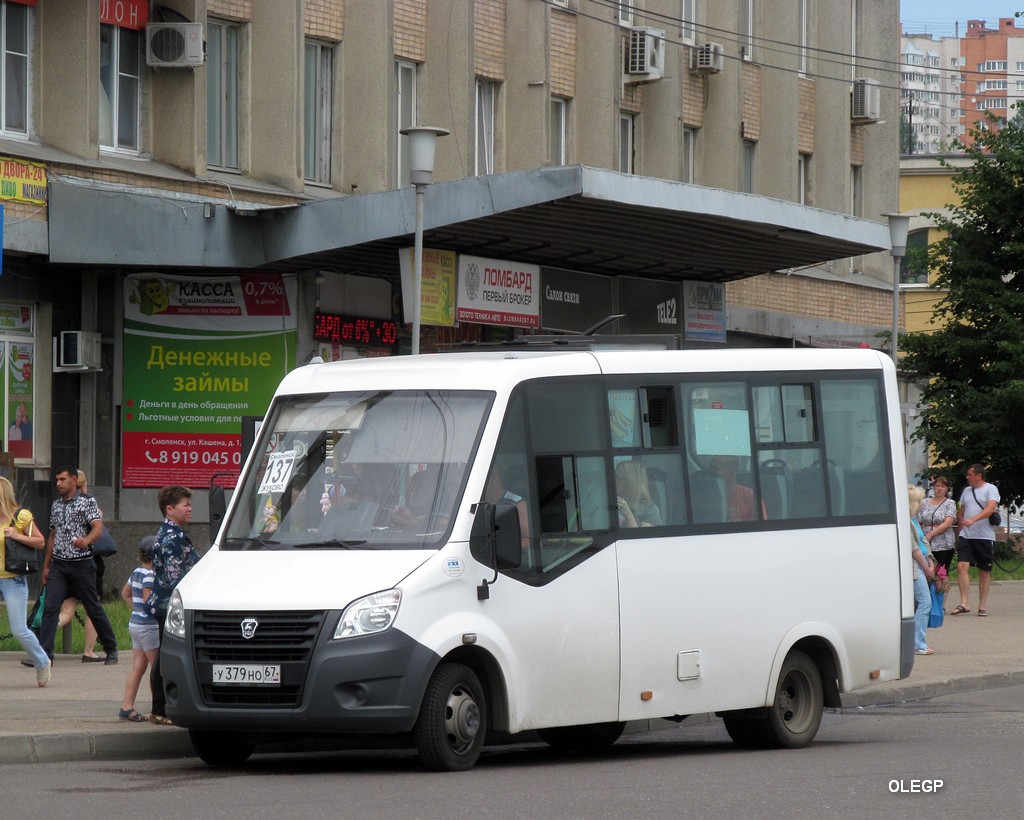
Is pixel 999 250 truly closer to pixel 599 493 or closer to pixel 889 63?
pixel 889 63

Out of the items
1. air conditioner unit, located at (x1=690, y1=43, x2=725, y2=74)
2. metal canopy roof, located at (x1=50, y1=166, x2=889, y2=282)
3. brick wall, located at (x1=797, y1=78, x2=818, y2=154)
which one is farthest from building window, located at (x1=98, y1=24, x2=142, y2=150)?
brick wall, located at (x1=797, y1=78, x2=818, y2=154)

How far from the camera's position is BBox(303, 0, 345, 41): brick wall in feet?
84.4

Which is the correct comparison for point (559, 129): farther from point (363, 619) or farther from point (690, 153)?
point (363, 619)

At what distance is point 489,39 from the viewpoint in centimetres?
2883

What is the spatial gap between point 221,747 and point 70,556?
5089 millimetres

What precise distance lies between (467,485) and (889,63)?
101ft

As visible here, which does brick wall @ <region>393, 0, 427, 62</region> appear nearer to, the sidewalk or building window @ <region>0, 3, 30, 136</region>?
building window @ <region>0, 3, 30, 136</region>

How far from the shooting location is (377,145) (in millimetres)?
26656

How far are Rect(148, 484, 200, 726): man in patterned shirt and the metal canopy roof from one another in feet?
32.2

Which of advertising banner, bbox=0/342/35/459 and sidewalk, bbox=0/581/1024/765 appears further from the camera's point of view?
advertising banner, bbox=0/342/35/459

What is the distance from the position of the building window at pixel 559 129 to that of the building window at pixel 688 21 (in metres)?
3.88

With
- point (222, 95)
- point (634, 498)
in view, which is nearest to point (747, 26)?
point (222, 95)

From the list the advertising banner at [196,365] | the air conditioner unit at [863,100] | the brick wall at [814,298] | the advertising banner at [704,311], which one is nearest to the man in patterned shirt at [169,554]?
the advertising banner at [196,365]

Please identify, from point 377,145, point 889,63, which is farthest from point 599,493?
point 889,63
